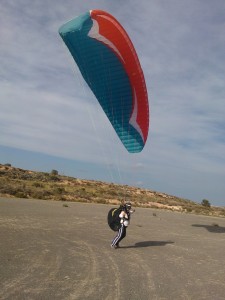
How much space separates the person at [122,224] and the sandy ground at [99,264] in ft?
1.24

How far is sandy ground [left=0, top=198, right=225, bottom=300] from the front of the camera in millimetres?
8570

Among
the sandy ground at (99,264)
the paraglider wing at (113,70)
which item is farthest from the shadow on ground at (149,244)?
the paraglider wing at (113,70)

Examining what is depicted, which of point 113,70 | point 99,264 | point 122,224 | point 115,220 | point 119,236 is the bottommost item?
point 99,264

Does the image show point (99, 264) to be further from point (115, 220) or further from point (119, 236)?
point (115, 220)

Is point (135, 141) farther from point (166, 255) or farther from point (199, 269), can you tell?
point (199, 269)

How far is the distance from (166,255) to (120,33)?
361 inches

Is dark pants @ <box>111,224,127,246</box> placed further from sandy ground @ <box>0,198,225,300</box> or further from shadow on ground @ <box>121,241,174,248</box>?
shadow on ground @ <box>121,241,174,248</box>

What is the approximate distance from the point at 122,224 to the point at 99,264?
3517 mm

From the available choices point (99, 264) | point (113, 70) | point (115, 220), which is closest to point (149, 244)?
point (115, 220)

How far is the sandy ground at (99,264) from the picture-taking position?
8.57 meters

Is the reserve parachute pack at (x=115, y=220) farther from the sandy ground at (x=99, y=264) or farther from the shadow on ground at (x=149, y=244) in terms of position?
the shadow on ground at (x=149, y=244)

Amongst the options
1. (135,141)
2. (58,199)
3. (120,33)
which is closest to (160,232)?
(135,141)

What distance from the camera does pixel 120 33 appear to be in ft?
55.0

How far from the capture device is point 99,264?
11.4 m
